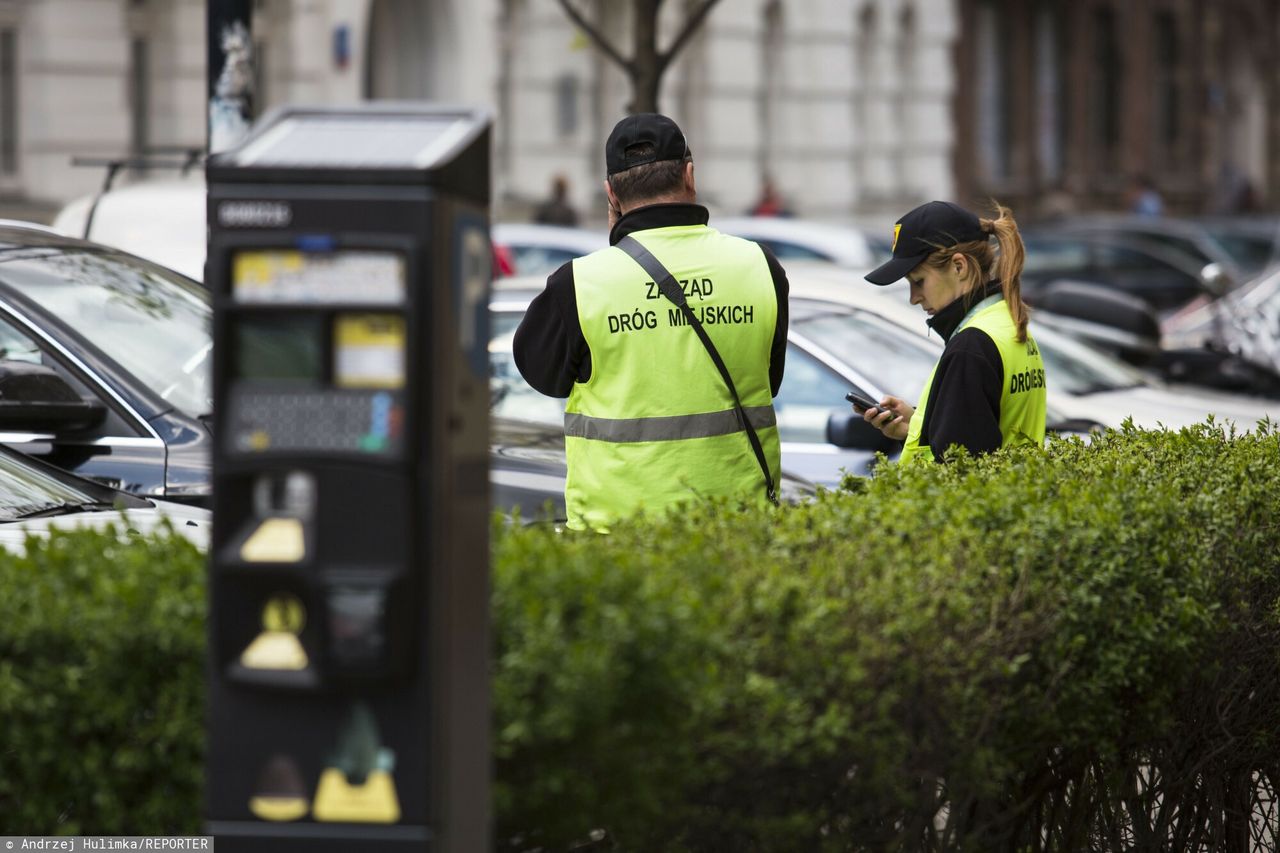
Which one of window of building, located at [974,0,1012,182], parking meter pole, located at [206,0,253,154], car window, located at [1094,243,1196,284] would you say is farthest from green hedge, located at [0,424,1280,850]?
window of building, located at [974,0,1012,182]

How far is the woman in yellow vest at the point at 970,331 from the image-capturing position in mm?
5215

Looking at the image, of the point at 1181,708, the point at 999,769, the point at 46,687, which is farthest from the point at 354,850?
the point at 1181,708

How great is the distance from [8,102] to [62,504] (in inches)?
582

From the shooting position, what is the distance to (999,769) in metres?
3.79

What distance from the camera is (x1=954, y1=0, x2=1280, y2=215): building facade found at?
3419 centimetres

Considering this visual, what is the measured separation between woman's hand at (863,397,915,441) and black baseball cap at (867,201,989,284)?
0.36m

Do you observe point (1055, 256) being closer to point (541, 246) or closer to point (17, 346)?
point (541, 246)

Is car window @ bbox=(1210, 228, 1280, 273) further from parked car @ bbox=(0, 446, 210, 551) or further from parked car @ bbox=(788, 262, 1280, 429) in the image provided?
parked car @ bbox=(0, 446, 210, 551)

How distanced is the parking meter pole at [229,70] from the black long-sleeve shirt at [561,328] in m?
4.06

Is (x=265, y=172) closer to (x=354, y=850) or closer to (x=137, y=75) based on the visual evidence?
(x=354, y=850)

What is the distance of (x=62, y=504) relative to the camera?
5.88 metres

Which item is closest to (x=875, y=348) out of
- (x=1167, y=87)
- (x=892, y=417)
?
(x=892, y=417)

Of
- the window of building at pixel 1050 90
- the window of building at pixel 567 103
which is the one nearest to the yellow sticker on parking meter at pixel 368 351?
the window of building at pixel 567 103

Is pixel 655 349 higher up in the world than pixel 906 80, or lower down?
lower down
